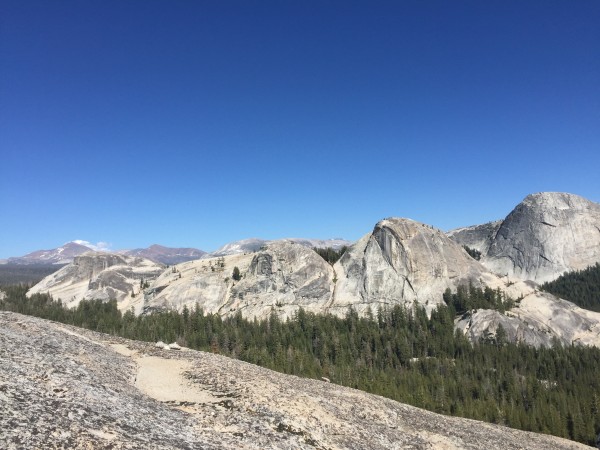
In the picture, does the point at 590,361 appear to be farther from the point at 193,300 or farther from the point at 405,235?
the point at 193,300

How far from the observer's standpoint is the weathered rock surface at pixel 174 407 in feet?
76.0

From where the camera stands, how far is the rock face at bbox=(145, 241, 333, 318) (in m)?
178

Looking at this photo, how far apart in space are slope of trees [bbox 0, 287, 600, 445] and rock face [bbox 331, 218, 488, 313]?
950cm

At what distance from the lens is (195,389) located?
1534 inches

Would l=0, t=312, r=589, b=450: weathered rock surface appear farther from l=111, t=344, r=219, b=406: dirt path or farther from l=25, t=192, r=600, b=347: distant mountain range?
l=25, t=192, r=600, b=347: distant mountain range

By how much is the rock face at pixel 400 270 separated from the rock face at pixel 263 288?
11579 millimetres

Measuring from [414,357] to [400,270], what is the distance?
164 feet

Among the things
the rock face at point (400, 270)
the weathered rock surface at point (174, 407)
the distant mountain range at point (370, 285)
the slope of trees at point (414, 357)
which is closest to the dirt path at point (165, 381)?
the weathered rock surface at point (174, 407)

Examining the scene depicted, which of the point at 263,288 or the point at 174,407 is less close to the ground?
the point at 263,288

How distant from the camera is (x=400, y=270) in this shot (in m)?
185

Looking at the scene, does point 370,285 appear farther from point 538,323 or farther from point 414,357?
point 538,323

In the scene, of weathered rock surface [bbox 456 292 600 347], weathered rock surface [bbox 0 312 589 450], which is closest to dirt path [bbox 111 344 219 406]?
weathered rock surface [bbox 0 312 589 450]

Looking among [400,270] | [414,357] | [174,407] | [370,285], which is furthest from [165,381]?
[400,270]

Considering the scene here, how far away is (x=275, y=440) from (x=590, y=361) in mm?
144513
